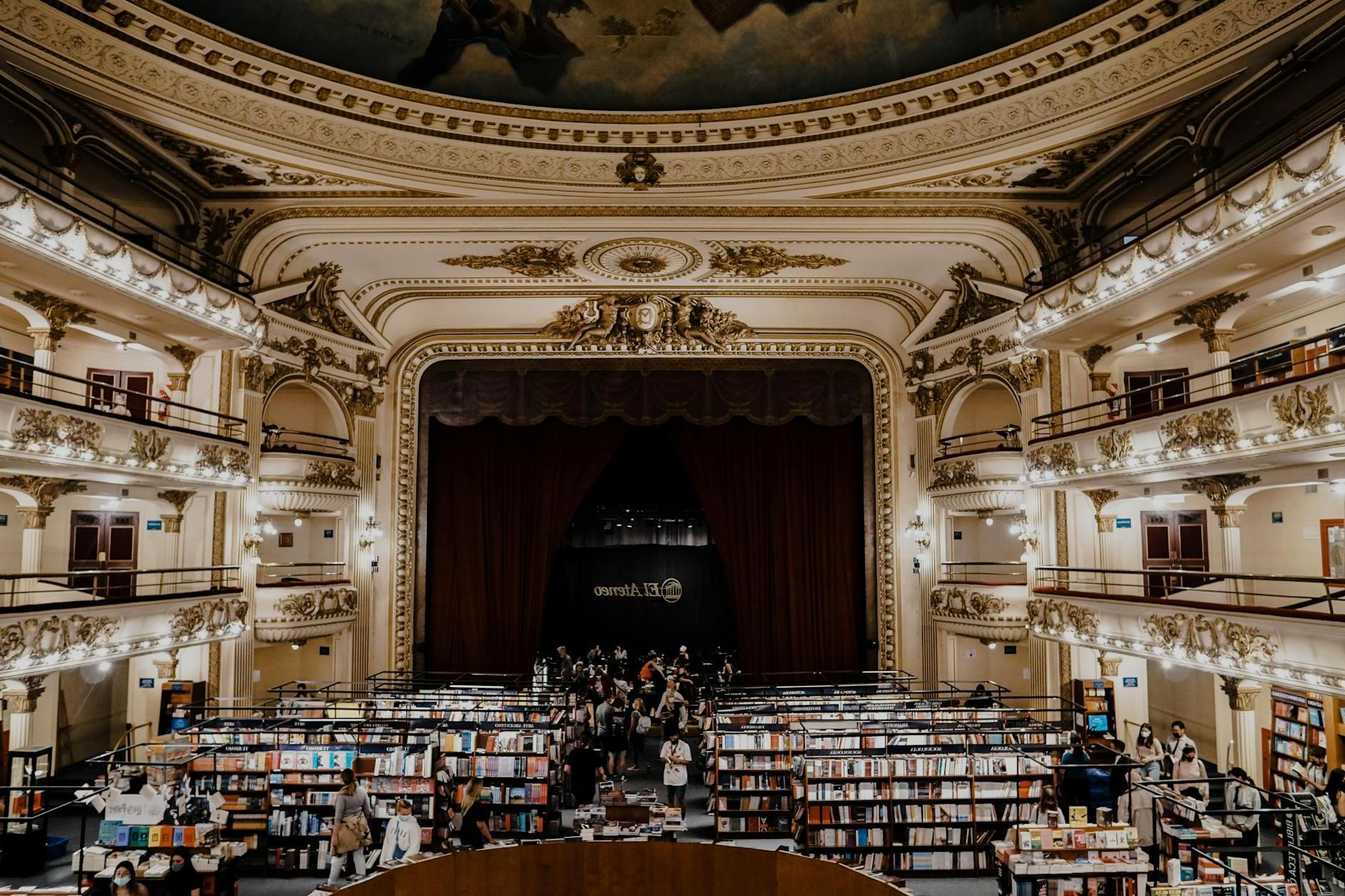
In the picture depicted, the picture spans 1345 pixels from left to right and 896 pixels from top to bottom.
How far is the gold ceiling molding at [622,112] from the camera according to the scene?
383 inches

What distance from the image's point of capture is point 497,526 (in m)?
18.2

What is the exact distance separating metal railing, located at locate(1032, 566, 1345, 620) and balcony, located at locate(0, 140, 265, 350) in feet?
37.4

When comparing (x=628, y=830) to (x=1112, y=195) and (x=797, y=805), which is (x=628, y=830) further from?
(x=1112, y=195)

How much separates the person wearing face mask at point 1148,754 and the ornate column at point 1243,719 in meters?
0.97

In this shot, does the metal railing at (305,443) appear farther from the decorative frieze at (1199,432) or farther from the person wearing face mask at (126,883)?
the decorative frieze at (1199,432)

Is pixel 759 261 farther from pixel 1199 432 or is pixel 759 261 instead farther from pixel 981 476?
pixel 1199 432

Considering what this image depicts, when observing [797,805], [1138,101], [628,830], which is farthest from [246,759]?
[1138,101]

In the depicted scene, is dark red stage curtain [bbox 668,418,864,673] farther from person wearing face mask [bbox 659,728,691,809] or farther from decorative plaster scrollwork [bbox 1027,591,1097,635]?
person wearing face mask [bbox 659,728,691,809]

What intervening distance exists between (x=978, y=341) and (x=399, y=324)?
35.2 feet

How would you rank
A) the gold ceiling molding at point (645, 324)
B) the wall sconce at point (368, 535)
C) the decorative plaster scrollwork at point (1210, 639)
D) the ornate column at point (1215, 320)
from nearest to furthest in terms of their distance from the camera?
the decorative plaster scrollwork at point (1210, 639) < the ornate column at point (1215, 320) < the wall sconce at point (368, 535) < the gold ceiling molding at point (645, 324)

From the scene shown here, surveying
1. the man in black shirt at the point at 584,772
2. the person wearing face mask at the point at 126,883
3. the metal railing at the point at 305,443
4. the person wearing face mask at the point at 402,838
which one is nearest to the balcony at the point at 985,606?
the man in black shirt at the point at 584,772

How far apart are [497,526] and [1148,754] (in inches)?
475

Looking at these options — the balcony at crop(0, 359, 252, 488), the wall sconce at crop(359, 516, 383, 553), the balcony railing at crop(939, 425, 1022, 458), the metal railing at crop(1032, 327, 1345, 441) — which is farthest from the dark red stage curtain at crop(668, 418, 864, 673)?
the balcony at crop(0, 359, 252, 488)

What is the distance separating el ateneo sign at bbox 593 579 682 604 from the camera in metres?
20.2
